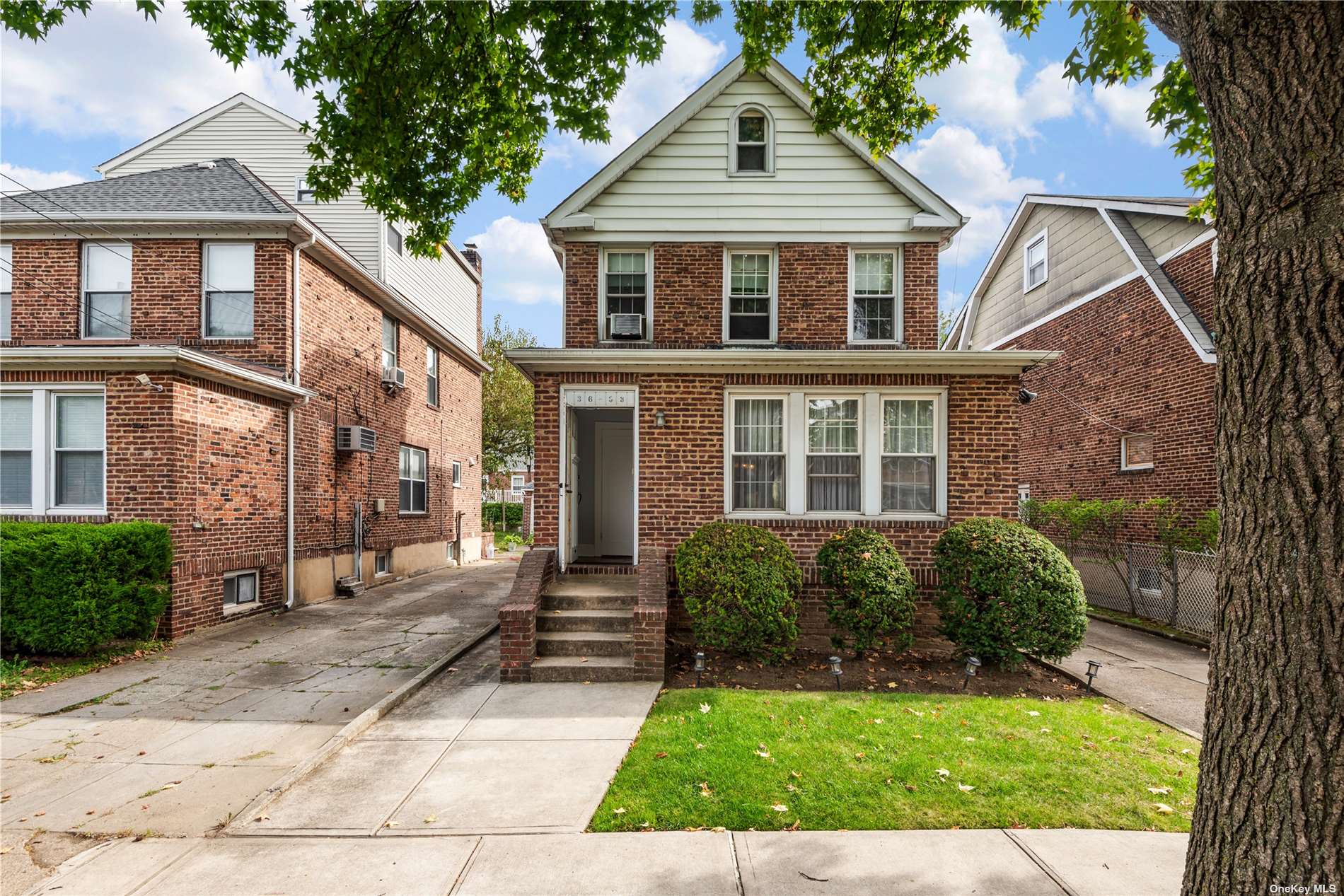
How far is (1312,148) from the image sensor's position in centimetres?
218

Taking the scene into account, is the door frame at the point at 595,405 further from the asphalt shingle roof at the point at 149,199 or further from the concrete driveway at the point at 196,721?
the asphalt shingle roof at the point at 149,199

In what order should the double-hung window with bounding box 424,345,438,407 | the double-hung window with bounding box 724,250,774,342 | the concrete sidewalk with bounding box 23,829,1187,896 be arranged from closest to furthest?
1. the concrete sidewalk with bounding box 23,829,1187,896
2. the double-hung window with bounding box 724,250,774,342
3. the double-hung window with bounding box 424,345,438,407

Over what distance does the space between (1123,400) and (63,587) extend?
17.1m

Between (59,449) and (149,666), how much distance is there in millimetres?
3800

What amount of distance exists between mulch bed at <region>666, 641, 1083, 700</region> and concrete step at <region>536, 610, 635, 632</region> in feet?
2.32

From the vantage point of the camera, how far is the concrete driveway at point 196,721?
429cm

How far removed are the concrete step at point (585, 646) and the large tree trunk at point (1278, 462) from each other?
5.38 m

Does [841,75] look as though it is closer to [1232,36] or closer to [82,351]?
[1232,36]

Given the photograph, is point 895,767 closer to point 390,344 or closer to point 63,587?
point 63,587

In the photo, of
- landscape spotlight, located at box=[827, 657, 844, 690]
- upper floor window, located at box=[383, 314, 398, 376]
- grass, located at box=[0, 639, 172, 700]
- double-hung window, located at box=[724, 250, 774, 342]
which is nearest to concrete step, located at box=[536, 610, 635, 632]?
landscape spotlight, located at box=[827, 657, 844, 690]

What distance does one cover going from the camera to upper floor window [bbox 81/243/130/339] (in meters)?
11.0

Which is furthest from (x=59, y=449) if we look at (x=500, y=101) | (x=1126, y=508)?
(x=1126, y=508)

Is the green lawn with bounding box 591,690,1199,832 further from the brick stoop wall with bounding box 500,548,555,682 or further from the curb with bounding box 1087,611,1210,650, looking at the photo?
the curb with bounding box 1087,611,1210,650

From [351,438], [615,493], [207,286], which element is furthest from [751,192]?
[207,286]
